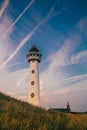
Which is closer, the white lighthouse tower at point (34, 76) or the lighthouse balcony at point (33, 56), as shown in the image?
the white lighthouse tower at point (34, 76)

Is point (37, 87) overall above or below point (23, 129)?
above

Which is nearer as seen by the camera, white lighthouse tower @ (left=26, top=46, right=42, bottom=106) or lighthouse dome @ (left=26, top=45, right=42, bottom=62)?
white lighthouse tower @ (left=26, top=46, right=42, bottom=106)

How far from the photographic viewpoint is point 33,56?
4497cm

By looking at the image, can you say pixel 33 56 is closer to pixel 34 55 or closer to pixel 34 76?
pixel 34 55

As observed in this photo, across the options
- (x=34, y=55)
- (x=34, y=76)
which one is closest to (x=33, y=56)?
(x=34, y=55)

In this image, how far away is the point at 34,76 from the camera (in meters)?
41.7

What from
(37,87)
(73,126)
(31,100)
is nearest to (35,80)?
(37,87)

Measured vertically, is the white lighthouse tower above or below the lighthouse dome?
below

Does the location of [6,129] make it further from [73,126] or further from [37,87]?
[37,87]

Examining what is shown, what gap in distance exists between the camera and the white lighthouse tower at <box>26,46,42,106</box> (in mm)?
39562

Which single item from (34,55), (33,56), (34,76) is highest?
(34,55)

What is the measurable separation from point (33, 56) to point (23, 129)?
128 ft

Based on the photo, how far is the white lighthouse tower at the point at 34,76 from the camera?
39562 mm

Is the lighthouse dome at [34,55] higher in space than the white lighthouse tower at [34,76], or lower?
higher
